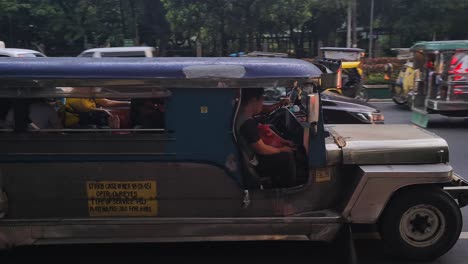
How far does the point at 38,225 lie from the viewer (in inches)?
151

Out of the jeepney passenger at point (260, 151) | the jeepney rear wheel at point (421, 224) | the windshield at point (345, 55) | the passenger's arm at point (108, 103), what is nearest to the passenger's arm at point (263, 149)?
the jeepney passenger at point (260, 151)

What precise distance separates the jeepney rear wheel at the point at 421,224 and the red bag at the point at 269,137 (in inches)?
40.7

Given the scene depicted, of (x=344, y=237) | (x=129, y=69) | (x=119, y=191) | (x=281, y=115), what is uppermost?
(x=129, y=69)

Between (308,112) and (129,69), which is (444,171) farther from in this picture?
(129,69)

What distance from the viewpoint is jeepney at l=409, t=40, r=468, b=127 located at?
10.3 meters

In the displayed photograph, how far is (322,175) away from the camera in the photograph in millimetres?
4047

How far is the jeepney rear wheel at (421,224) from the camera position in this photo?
13.2 ft

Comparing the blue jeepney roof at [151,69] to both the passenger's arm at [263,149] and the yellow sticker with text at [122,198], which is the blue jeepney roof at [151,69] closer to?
the passenger's arm at [263,149]

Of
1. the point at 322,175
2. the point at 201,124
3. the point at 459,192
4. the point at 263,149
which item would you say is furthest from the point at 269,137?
the point at 459,192

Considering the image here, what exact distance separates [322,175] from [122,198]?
1594 millimetres

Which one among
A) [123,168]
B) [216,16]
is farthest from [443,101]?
[216,16]

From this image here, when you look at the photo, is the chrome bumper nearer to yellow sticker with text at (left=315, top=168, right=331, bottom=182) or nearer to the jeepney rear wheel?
the jeepney rear wheel

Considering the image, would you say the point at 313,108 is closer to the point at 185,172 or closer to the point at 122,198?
the point at 185,172

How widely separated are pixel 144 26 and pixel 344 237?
2482 centimetres
